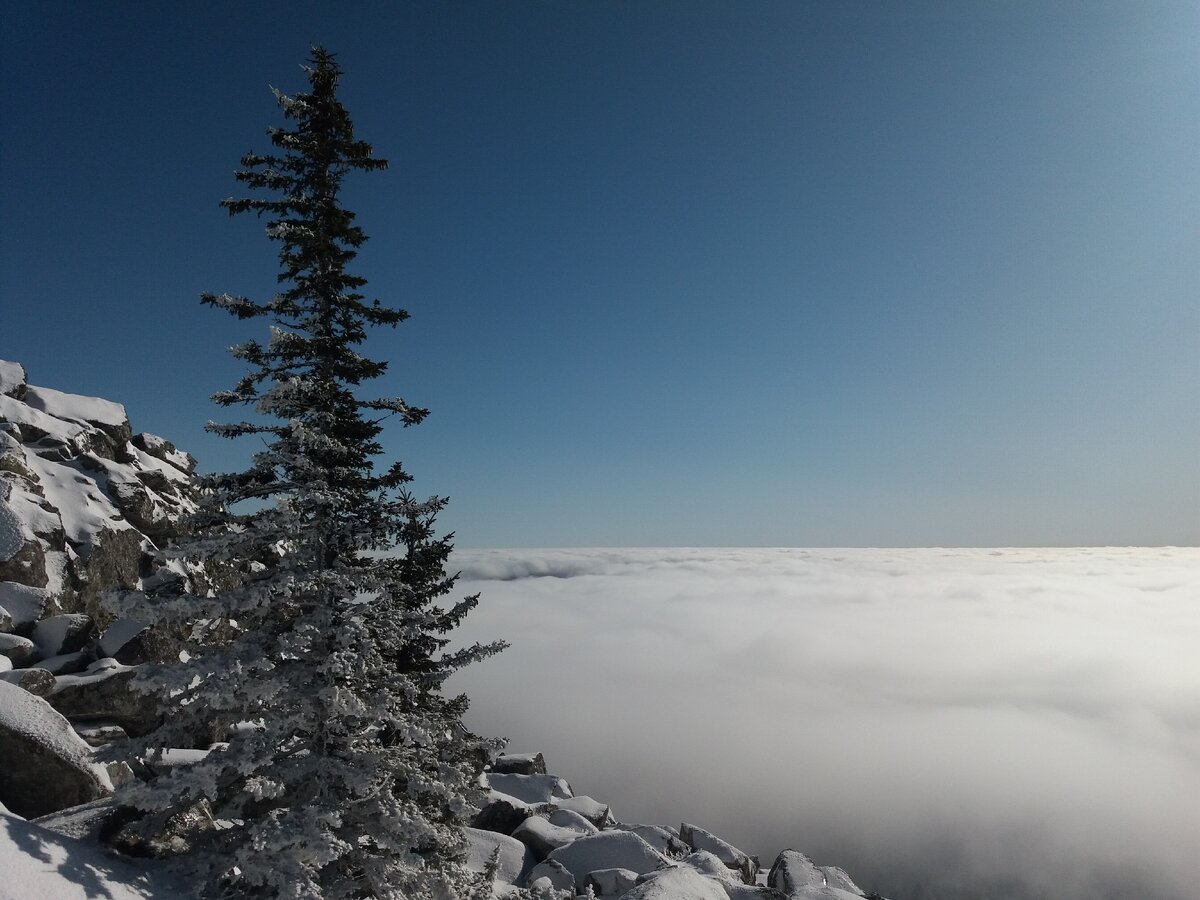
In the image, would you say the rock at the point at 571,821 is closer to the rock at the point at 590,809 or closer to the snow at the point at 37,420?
the rock at the point at 590,809

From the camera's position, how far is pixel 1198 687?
19788cm

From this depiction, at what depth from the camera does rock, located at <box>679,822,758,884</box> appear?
96.1 feet

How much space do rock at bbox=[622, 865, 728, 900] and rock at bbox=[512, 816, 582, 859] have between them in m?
6.77

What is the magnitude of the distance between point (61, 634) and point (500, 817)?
19068 millimetres

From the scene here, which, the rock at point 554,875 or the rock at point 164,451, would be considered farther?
the rock at point 164,451

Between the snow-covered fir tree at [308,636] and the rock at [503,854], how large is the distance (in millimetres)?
13568

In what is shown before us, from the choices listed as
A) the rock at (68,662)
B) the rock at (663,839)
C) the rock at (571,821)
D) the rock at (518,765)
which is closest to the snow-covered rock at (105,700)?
the rock at (68,662)

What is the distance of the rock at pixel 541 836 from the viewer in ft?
80.9

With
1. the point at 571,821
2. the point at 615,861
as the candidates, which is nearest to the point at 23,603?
the point at 615,861

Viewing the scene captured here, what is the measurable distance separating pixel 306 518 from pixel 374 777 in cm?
451

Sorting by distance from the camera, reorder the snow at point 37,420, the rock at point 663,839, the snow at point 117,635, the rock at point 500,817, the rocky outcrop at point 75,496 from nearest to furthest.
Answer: the snow at point 117,635 → the rocky outcrop at point 75,496 → the snow at point 37,420 → the rock at point 500,817 → the rock at point 663,839

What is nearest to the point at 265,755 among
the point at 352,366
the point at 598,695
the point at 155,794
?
the point at 155,794

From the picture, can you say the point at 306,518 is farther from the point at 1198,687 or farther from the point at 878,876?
the point at 1198,687

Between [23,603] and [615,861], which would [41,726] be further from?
[615,861]
